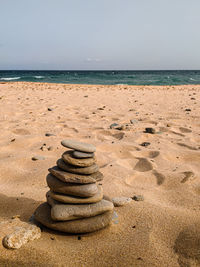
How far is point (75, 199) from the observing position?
1.95 meters

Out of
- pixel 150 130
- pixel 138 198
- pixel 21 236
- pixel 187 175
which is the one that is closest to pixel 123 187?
pixel 138 198

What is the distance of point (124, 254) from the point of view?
5.56 feet

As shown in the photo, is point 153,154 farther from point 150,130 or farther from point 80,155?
point 80,155

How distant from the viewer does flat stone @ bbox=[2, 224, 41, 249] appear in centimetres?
169

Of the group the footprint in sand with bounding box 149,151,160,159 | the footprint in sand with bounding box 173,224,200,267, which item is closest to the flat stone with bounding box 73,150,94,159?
the footprint in sand with bounding box 173,224,200,267

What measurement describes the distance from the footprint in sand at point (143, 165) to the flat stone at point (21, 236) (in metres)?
1.65

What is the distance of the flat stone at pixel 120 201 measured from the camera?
7.60ft

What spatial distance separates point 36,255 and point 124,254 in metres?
0.60

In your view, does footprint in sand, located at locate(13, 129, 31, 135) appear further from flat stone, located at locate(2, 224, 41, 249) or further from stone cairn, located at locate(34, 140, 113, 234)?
flat stone, located at locate(2, 224, 41, 249)

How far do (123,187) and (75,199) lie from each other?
34.3 inches

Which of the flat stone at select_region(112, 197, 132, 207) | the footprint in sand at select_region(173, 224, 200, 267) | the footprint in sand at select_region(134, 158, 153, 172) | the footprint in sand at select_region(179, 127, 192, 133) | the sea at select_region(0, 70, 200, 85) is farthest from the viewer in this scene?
the sea at select_region(0, 70, 200, 85)

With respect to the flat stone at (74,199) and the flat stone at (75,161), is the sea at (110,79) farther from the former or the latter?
the flat stone at (74,199)

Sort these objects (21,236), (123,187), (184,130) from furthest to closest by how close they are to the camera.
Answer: (184,130)
(123,187)
(21,236)

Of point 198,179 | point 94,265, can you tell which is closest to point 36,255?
point 94,265
